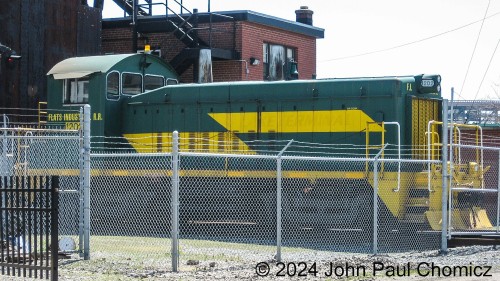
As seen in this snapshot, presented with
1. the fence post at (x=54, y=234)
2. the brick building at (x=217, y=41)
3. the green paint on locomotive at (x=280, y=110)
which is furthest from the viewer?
the brick building at (x=217, y=41)

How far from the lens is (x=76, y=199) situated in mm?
18391

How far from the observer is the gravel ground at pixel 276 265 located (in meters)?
12.3

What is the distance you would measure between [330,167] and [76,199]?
17.7 feet

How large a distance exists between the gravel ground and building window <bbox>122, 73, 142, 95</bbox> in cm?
663

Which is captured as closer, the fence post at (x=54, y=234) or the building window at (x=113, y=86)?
the fence post at (x=54, y=234)

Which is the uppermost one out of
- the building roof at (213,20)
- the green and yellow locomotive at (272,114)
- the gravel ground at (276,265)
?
the building roof at (213,20)

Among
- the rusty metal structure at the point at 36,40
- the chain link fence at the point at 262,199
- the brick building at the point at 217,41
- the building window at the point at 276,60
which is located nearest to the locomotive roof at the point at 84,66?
the chain link fence at the point at 262,199

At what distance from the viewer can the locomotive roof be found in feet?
68.0

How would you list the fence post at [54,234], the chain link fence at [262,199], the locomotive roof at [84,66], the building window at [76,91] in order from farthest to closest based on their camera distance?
the building window at [76,91], the locomotive roof at [84,66], the chain link fence at [262,199], the fence post at [54,234]

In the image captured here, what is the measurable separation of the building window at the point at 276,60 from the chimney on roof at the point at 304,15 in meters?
2.06

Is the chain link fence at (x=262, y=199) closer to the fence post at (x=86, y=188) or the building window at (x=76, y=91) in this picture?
the fence post at (x=86, y=188)

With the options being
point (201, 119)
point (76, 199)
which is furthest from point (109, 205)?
point (201, 119)

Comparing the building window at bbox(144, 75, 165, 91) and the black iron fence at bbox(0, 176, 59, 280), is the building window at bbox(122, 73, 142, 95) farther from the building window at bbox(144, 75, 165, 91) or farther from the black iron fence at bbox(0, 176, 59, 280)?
the black iron fence at bbox(0, 176, 59, 280)

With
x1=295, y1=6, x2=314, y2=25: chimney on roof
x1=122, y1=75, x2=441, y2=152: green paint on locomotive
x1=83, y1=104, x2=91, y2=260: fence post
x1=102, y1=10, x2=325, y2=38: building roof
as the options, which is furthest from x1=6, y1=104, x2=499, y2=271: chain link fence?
x1=295, y1=6, x2=314, y2=25: chimney on roof
